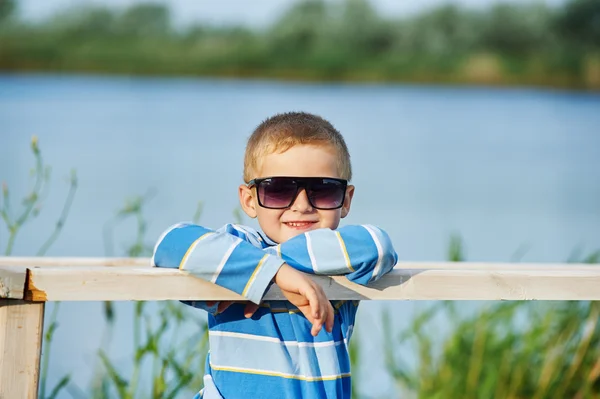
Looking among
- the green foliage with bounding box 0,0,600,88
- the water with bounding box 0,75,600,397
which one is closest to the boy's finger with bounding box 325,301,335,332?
the water with bounding box 0,75,600,397

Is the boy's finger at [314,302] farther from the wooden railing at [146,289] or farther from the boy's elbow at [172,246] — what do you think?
the boy's elbow at [172,246]

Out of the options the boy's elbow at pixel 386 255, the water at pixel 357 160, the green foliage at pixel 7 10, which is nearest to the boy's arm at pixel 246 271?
the boy's elbow at pixel 386 255

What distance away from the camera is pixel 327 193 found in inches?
72.9

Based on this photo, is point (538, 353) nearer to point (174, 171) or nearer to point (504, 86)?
point (174, 171)

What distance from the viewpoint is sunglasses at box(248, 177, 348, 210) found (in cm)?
183

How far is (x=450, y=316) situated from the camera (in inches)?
144

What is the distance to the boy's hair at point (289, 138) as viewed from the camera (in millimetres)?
1872

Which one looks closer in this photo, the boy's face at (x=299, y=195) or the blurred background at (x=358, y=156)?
the boy's face at (x=299, y=195)

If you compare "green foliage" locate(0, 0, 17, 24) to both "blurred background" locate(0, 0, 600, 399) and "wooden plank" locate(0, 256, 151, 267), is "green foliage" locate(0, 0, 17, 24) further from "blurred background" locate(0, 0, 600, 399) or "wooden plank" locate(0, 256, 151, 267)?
"wooden plank" locate(0, 256, 151, 267)

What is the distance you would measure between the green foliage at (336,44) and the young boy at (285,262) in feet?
39.3

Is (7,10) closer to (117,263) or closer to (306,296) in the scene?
(117,263)

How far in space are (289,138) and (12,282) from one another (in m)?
0.61

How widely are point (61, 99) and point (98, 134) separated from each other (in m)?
2.03

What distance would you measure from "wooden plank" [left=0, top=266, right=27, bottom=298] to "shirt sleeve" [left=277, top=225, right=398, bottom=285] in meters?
0.45
